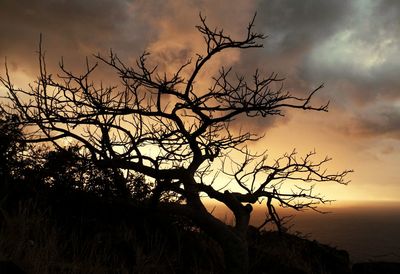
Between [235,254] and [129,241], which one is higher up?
[129,241]

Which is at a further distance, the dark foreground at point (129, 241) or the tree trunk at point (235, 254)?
the tree trunk at point (235, 254)

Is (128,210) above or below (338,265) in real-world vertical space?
above

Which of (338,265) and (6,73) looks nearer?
(6,73)

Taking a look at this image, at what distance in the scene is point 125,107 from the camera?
893 cm

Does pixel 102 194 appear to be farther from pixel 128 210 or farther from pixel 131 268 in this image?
pixel 131 268

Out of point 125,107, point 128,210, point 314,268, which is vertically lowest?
point 314,268

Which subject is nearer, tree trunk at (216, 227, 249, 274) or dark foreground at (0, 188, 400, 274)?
dark foreground at (0, 188, 400, 274)

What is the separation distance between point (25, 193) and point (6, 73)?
9.44 feet

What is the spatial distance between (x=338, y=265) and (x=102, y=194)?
7.21 metres

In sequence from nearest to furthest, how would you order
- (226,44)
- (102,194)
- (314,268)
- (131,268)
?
(131,268) < (226,44) < (102,194) < (314,268)

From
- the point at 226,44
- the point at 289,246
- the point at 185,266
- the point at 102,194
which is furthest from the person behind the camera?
the point at 289,246

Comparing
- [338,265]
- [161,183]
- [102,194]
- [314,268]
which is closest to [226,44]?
[161,183]

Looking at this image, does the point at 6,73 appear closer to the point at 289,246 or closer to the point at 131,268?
the point at 131,268

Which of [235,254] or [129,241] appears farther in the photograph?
[129,241]
